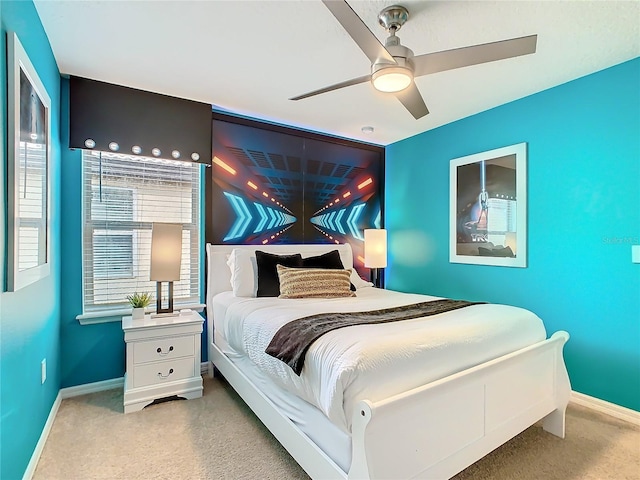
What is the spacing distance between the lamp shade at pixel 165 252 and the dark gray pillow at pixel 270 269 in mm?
681

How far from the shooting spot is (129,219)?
117 inches

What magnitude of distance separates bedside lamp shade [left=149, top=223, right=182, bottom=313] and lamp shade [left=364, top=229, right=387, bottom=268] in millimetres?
2167

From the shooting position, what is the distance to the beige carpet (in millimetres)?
1802

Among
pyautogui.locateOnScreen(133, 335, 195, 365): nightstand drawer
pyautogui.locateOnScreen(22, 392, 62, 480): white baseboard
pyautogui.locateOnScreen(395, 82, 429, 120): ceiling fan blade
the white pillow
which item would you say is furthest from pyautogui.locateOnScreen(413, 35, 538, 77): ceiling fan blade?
pyautogui.locateOnScreen(22, 392, 62, 480): white baseboard

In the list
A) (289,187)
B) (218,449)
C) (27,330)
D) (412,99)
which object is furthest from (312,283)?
(27,330)

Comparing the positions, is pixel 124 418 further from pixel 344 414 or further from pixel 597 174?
pixel 597 174

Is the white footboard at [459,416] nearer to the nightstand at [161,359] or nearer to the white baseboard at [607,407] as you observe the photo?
the white baseboard at [607,407]

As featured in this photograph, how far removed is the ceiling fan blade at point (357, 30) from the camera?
1446 mm

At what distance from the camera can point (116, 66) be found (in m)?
2.53

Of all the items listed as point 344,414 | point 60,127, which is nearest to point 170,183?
point 60,127

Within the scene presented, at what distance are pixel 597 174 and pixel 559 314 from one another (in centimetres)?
115

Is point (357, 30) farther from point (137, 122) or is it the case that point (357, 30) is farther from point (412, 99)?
point (137, 122)

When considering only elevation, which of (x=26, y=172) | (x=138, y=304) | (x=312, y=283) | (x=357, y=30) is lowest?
(x=138, y=304)

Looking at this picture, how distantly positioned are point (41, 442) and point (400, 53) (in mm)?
2979
